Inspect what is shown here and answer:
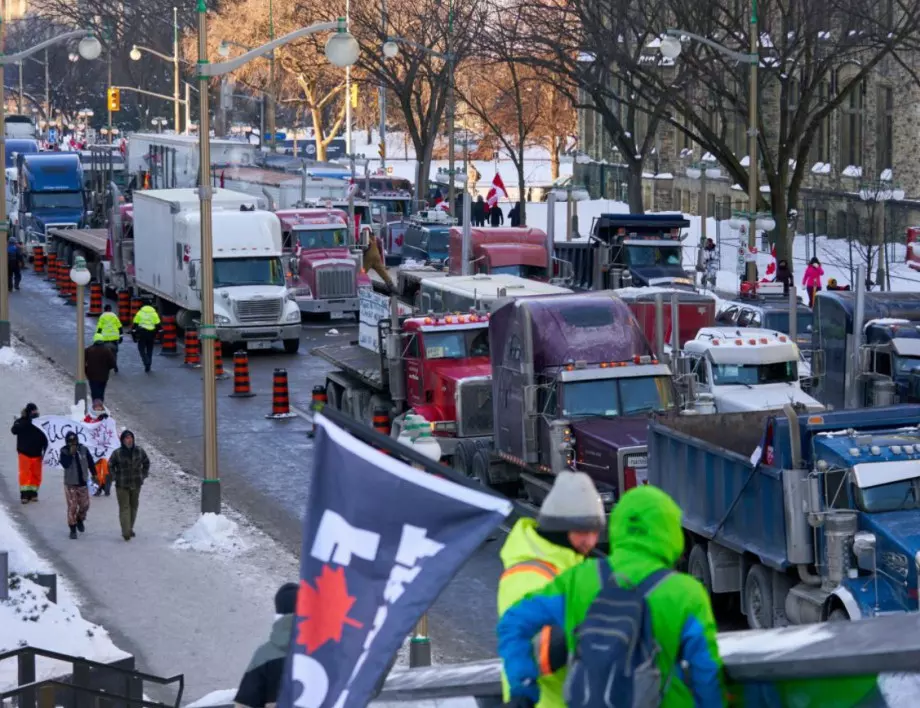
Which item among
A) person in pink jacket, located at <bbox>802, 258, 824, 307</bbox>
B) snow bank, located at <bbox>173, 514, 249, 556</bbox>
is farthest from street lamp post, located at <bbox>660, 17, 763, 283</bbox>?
snow bank, located at <bbox>173, 514, 249, 556</bbox>

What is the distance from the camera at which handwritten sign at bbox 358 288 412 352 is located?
27109 mm

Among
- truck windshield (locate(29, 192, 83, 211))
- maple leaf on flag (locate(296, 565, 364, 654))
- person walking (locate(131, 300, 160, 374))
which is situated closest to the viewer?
maple leaf on flag (locate(296, 565, 364, 654))

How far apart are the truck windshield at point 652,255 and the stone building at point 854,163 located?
3.12 meters

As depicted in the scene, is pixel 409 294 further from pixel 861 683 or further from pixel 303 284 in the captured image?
pixel 861 683

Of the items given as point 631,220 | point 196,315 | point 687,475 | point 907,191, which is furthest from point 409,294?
point 907,191

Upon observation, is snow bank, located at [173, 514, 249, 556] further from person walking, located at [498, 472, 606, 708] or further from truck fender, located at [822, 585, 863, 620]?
person walking, located at [498, 472, 606, 708]

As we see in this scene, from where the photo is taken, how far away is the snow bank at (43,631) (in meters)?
13.3

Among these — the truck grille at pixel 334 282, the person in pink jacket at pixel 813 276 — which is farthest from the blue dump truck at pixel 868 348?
the truck grille at pixel 334 282

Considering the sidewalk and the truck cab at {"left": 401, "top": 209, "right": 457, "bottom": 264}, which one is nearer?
the sidewalk

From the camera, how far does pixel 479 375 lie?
77.9ft

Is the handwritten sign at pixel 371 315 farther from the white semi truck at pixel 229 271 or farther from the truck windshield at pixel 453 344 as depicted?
the white semi truck at pixel 229 271

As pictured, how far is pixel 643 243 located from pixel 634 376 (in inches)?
900

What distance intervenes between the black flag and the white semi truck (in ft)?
96.9

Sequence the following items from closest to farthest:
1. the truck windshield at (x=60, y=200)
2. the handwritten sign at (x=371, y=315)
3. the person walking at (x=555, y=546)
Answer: the person walking at (x=555, y=546)
the handwritten sign at (x=371, y=315)
the truck windshield at (x=60, y=200)
